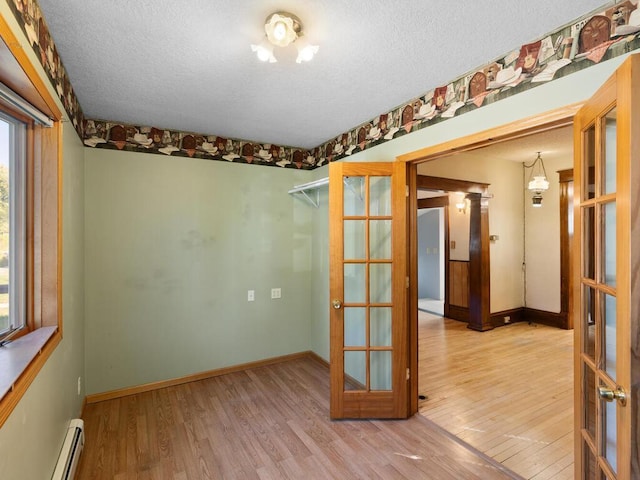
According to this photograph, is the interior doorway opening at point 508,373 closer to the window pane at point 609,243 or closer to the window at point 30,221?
the window pane at point 609,243

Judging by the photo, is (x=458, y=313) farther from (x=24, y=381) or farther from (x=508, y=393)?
(x=24, y=381)

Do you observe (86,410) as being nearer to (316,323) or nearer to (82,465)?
(82,465)

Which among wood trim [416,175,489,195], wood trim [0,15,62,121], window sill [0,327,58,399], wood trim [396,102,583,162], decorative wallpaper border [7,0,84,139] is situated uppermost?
decorative wallpaper border [7,0,84,139]

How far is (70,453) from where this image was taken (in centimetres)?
186

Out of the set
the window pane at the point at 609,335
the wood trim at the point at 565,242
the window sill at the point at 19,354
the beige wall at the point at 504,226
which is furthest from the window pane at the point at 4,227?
the wood trim at the point at 565,242

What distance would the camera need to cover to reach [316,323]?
3.76m

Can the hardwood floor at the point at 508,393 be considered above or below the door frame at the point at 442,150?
below

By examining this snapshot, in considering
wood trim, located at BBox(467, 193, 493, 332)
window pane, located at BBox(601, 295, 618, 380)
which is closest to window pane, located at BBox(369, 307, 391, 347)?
window pane, located at BBox(601, 295, 618, 380)

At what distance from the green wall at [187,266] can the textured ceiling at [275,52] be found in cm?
69

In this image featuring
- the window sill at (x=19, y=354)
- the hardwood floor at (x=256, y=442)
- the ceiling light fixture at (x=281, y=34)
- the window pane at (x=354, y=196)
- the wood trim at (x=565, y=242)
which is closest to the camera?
the window sill at (x=19, y=354)

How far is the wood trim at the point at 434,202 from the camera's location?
574cm

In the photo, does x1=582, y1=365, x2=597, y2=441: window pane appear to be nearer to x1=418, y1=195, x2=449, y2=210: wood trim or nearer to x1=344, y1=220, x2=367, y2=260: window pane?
x1=344, y1=220, x2=367, y2=260: window pane

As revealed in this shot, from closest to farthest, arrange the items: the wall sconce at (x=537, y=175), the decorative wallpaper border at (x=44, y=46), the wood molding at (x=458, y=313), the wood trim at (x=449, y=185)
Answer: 1. the decorative wallpaper border at (x=44, y=46)
2. the wood trim at (x=449, y=185)
3. the wall sconce at (x=537, y=175)
4. the wood molding at (x=458, y=313)

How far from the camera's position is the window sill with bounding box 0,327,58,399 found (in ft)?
3.77
